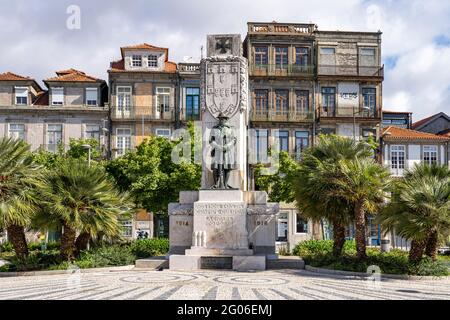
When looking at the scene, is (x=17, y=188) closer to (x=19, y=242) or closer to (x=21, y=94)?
(x=19, y=242)

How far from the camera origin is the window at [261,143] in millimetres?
48906

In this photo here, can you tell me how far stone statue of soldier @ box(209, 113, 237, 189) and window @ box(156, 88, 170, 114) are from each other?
29018 millimetres

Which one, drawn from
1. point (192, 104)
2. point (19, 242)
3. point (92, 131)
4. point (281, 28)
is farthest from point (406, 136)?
point (19, 242)

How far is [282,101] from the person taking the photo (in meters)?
50.3

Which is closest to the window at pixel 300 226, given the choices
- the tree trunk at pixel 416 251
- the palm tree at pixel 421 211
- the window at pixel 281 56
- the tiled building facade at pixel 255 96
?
the tiled building facade at pixel 255 96

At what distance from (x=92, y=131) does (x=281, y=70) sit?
1731 cm

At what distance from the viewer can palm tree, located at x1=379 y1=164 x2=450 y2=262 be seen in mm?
17828

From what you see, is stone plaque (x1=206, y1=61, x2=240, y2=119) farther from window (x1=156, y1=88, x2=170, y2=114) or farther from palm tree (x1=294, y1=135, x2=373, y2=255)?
window (x1=156, y1=88, x2=170, y2=114)

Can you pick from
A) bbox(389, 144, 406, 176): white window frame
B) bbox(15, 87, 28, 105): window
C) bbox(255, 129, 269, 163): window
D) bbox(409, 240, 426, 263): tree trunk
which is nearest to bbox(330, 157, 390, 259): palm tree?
bbox(409, 240, 426, 263): tree trunk

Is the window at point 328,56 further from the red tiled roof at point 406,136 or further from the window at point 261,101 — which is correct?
the red tiled roof at point 406,136

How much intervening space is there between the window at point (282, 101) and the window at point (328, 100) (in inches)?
129

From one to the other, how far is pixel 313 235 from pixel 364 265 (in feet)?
94.7

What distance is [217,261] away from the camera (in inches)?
798

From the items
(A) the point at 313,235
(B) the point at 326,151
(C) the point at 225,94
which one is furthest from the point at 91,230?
(A) the point at 313,235
